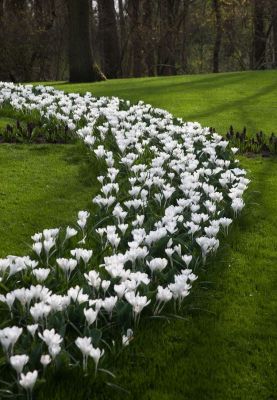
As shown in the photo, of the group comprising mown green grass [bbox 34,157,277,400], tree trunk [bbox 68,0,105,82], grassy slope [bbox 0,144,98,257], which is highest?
tree trunk [bbox 68,0,105,82]

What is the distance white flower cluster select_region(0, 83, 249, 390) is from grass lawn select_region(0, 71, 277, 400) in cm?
15

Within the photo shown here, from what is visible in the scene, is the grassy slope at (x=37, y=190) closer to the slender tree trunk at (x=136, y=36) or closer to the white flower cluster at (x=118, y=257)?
the white flower cluster at (x=118, y=257)

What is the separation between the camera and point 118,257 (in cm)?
358

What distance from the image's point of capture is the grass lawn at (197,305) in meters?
2.85

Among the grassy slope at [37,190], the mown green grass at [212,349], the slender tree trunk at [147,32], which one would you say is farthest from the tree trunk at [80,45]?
the mown green grass at [212,349]

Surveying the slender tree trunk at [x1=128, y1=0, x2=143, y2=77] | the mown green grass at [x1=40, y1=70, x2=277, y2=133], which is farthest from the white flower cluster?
the slender tree trunk at [x1=128, y1=0, x2=143, y2=77]

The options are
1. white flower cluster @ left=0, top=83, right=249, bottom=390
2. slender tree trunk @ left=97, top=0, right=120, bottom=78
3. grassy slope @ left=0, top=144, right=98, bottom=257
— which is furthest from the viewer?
slender tree trunk @ left=97, top=0, right=120, bottom=78

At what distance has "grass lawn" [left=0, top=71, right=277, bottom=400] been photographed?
2852 mm

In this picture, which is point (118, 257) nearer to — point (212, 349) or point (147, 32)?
point (212, 349)

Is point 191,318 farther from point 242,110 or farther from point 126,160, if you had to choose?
point 242,110

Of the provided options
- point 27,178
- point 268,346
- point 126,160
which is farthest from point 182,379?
point 27,178

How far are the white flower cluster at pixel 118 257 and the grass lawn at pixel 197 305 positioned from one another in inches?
6.1

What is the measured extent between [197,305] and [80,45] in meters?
14.4

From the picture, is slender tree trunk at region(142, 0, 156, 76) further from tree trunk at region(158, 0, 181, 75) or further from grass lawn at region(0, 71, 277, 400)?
grass lawn at region(0, 71, 277, 400)
